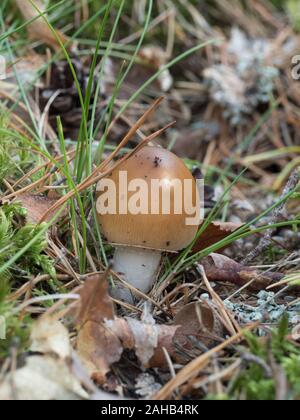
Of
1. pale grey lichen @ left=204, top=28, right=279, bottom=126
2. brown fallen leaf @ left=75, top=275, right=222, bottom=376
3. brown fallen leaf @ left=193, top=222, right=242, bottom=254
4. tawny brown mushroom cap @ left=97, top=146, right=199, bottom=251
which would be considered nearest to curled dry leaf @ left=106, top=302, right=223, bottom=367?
brown fallen leaf @ left=75, top=275, right=222, bottom=376

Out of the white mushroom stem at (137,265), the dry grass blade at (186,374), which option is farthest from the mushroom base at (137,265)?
the dry grass blade at (186,374)

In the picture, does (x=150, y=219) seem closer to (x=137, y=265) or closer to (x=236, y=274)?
(x=137, y=265)

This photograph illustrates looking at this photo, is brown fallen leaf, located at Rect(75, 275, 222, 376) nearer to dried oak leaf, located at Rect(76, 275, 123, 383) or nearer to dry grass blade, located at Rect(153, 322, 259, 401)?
dried oak leaf, located at Rect(76, 275, 123, 383)

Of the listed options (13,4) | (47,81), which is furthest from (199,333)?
(13,4)

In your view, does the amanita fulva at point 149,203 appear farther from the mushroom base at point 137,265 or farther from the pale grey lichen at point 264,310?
the pale grey lichen at point 264,310

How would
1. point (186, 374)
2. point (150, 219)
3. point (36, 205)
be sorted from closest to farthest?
point (186, 374) → point (150, 219) → point (36, 205)

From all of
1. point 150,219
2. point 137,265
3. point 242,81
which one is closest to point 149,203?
point 150,219
